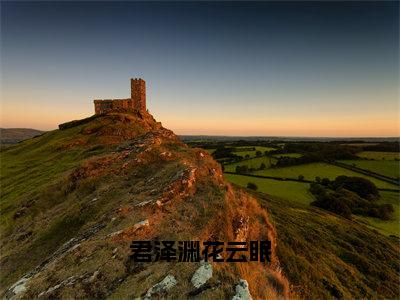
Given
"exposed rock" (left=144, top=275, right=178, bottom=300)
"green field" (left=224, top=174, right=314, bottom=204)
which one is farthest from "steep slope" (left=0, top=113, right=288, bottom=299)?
"green field" (left=224, top=174, right=314, bottom=204)

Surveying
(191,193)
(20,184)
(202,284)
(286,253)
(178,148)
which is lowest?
(286,253)

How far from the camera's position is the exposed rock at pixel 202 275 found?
25.2ft

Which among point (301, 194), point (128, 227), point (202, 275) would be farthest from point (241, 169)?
point (202, 275)

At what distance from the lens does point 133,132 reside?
37.5 meters

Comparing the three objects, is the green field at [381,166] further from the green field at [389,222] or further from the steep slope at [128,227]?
the steep slope at [128,227]

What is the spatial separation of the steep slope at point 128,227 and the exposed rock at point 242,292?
6 centimetres

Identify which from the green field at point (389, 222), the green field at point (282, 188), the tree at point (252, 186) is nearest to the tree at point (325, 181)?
the green field at point (282, 188)

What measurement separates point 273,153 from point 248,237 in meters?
135

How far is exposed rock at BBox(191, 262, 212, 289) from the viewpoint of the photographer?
7682 mm

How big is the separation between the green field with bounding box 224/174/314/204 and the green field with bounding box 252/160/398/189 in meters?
8.76

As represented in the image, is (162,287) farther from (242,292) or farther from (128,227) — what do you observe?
(128,227)

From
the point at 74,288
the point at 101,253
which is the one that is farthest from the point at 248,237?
the point at 74,288

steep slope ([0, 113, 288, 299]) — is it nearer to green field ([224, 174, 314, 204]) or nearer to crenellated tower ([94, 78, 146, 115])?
crenellated tower ([94, 78, 146, 115])

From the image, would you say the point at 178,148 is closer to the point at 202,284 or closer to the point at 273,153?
the point at 202,284
